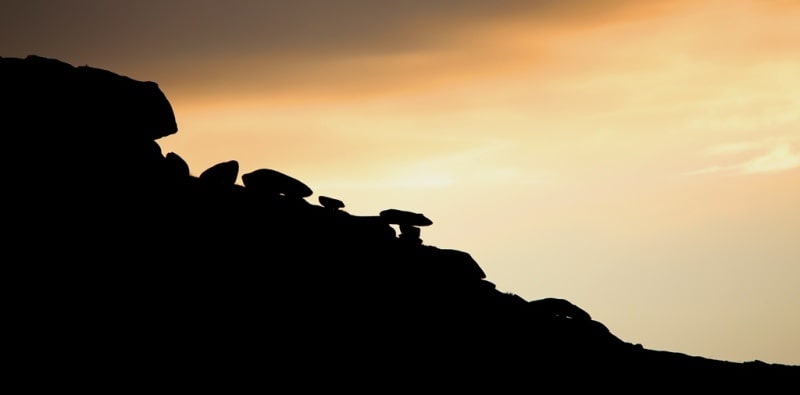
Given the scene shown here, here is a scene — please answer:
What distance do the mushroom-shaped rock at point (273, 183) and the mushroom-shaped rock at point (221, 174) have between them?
52.8 inches

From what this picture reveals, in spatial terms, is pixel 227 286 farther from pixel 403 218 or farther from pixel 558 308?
pixel 558 308

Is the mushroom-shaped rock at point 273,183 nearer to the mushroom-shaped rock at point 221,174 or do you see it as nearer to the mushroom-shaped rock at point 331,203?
the mushroom-shaped rock at point 221,174

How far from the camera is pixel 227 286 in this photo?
70000 millimetres

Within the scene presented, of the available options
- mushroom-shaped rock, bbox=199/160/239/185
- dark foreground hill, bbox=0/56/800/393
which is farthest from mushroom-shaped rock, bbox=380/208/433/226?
mushroom-shaped rock, bbox=199/160/239/185

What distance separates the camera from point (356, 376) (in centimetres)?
6738

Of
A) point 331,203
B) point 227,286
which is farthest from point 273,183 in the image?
point 227,286

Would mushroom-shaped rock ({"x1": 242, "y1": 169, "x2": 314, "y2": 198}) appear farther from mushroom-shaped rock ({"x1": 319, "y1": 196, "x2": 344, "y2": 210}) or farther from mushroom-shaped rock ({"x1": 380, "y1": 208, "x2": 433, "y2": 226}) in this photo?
mushroom-shaped rock ({"x1": 380, "y1": 208, "x2": 433, "y2": 226})

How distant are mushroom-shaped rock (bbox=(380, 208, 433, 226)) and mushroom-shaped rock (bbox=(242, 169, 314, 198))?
25.0 feet

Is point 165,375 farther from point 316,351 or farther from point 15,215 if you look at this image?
point 15,215

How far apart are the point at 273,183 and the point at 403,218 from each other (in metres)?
11.6

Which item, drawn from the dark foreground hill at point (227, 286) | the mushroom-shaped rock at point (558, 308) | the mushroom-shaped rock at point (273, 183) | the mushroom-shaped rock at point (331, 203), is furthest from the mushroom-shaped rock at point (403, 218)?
the mushroom-shaped rock at point (558, 308)

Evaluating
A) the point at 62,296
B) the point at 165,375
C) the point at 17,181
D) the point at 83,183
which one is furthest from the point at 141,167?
the point at 165,375

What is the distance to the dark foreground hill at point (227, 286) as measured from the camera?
203 feet

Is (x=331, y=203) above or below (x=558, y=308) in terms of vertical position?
above
